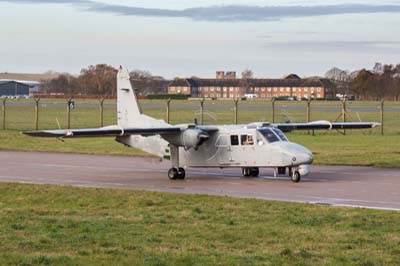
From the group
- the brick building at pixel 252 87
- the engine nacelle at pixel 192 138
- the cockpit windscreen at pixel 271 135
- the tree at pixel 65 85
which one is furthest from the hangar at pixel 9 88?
the cockpit windscreen at pixel 271 135

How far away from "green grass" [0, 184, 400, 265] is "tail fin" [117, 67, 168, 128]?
897 cm

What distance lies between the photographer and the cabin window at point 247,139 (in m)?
28.7

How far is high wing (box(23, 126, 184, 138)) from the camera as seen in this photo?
26.5m

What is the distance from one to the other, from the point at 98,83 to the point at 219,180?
A: 119 meters

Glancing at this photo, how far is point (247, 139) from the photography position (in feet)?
94.3

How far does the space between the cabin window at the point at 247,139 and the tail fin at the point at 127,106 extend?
4368 millimetres

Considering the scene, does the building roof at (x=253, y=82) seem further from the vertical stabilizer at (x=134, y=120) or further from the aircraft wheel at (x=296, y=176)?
the aircraft wheel at (x=296, y=176)

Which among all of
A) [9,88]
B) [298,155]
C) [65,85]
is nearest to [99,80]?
[65,85]

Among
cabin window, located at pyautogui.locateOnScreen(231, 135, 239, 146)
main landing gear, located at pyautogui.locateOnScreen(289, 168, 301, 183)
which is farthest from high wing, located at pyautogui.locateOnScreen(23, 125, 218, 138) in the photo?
main landing gear, located at pyautogui.locateOnScreen(289, 168, 301, 183)

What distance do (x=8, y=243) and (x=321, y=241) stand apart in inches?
211

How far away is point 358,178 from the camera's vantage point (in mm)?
28875

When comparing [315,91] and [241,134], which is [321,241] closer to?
[241,134]

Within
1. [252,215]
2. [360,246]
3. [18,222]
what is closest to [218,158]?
[252,215]

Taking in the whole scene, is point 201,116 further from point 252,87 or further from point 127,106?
point 252,87
